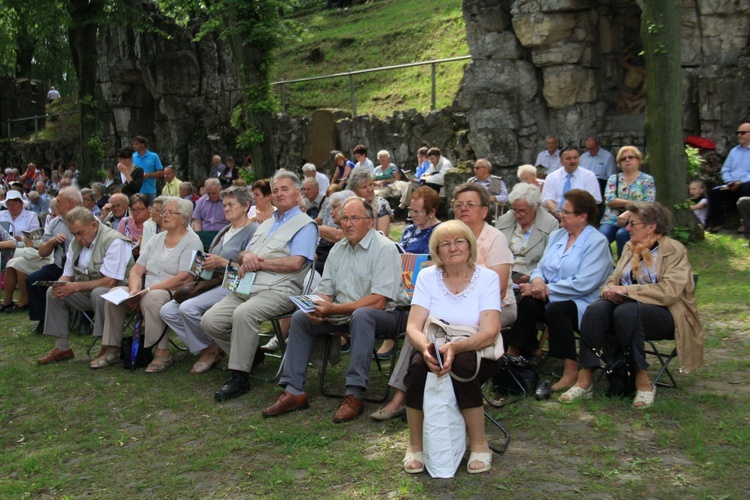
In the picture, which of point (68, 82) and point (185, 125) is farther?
point (68, 82)

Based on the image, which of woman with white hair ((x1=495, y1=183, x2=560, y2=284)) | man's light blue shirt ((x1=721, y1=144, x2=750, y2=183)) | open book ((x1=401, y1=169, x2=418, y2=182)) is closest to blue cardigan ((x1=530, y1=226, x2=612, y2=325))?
woman with white hair ((x1=495, y1=183, x2=560, y2=284))

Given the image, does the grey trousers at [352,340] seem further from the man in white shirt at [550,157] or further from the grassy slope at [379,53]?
the grassy slope at [379,53]

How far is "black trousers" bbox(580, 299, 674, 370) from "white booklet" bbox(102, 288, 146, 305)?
3.84 metres

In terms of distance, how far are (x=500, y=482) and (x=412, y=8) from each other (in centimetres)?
2492

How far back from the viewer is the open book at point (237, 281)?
6164 millimetres

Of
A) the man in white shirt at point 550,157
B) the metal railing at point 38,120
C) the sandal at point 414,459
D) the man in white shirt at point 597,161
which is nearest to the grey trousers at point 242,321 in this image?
the sandal at point 414,459

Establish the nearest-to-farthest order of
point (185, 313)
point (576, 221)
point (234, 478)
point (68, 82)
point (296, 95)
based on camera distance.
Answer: point (234, 478) → point (576, 221) → point (185, 313) → point (296, 95) → point (68, 82)

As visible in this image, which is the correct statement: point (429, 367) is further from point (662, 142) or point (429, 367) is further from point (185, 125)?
point (185, 125)

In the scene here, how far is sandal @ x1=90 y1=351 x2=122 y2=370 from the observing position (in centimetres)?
698

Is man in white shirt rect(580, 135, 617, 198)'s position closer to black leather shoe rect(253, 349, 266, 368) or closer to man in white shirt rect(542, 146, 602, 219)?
man in white shirt rect(542, 146, 602, 219)

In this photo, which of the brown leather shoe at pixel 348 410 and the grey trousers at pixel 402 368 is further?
the brown leather shoe at pixel 348 410

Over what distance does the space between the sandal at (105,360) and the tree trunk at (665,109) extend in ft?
21.7

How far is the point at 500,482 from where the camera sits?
13.0 ft

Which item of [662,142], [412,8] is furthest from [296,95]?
[662,142]
